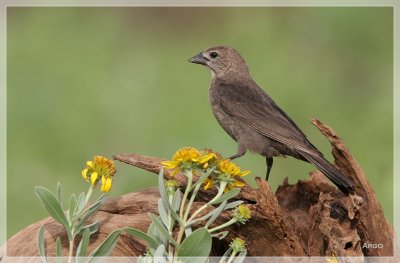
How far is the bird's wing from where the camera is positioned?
4.50 metres

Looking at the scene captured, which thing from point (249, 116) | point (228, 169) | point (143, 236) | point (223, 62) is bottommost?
point (143, 236)

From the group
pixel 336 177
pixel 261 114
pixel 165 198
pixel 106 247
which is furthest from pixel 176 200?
pixel 261 114

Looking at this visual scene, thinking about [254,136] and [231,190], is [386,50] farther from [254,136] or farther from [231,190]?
[231,190]

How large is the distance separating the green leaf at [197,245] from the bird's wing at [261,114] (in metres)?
1.49

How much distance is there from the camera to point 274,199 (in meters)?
3.52

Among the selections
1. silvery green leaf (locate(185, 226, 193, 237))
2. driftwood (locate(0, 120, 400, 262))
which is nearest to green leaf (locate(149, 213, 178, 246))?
silvery green leaf (locate(185, 226, 193, 237))

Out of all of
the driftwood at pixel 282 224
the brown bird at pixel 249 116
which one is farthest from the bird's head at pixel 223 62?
the driftwood at pixel 282 224

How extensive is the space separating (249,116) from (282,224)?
144 cm

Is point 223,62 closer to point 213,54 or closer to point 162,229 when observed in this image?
point 213,54

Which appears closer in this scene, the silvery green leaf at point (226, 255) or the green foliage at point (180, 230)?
the green foliage at point (180, 230)

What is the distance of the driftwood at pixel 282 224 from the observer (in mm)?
3494

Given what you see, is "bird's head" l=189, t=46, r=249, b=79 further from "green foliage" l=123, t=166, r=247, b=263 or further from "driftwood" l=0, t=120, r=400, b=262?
"green foliage" l=123, t=166, r=247, b=263

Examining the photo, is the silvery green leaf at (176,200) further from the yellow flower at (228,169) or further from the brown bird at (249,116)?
the brown bird at (249,116)

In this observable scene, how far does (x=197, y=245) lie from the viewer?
292 centimetres
